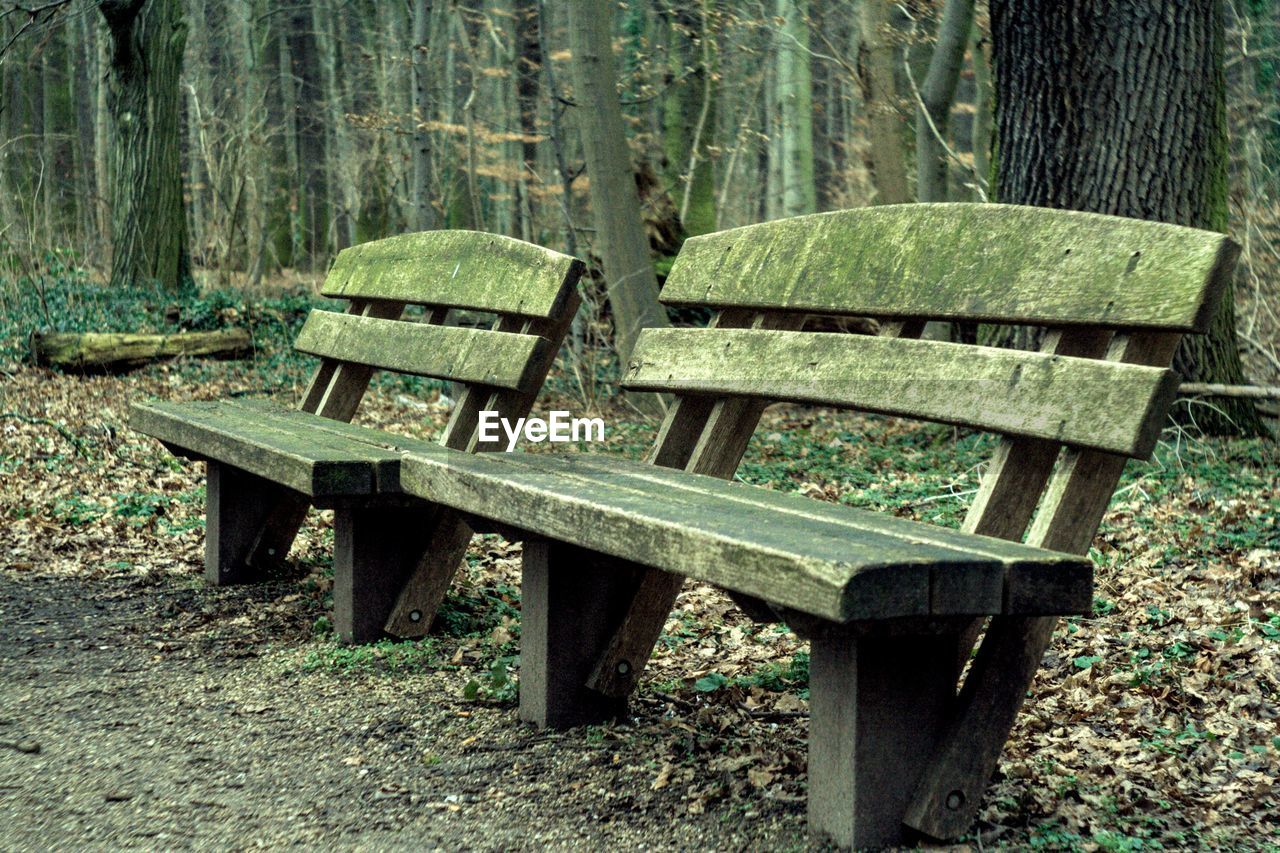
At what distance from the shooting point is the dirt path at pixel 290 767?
101 inches

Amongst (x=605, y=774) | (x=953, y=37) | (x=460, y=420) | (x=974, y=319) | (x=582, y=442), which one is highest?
(x=953, y=37)

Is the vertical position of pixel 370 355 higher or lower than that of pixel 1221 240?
lower

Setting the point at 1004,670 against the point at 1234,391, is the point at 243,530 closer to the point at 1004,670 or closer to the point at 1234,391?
the point at 1004,670

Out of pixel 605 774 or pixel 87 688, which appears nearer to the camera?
pixel 605 774

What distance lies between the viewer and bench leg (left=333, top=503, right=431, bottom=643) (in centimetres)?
385

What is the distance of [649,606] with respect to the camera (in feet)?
10.3

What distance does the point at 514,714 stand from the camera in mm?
3318

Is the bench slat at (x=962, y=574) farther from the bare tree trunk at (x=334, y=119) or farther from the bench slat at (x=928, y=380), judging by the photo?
the bare tree trunk at (x=334, y=119)

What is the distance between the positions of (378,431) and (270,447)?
53cm

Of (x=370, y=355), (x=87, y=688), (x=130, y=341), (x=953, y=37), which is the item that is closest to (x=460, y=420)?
(x=370, y=355)

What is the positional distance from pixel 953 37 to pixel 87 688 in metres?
7.64

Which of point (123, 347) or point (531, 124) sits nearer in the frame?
point (123, 347)

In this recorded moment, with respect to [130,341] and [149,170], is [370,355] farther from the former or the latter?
[149,170]

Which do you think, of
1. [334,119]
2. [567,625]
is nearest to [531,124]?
[334,119]
